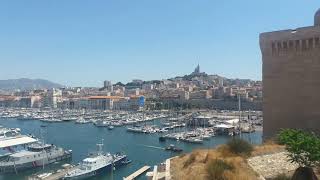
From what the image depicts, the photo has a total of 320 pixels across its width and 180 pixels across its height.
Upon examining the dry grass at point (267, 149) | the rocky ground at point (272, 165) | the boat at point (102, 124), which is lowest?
the boat at point (102, 124)

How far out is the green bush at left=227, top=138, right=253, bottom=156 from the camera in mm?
8257

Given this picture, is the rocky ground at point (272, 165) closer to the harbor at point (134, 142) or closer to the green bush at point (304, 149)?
the green bush at point (304, 149)

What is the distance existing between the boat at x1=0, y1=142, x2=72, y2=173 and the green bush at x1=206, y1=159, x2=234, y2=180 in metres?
18.5

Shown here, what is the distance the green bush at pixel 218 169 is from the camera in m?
6.42

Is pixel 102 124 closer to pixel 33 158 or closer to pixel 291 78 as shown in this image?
pixel 33 158

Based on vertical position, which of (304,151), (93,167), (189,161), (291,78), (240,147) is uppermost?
(291,78)

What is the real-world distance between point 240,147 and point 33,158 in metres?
18.1

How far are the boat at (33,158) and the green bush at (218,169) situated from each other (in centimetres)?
1849

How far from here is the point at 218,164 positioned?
676cm

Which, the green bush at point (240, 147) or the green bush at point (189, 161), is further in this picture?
the green bush at point (240, 147)

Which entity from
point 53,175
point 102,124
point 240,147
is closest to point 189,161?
point 240,147

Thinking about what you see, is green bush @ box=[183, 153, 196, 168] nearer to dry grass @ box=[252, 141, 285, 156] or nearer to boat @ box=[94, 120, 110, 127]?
dry grass @ box=[252, 141, 285, 156]

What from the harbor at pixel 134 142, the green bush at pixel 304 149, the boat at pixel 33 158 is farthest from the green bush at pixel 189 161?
the boat at pixel 33 158

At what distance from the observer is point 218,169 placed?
257 inches
